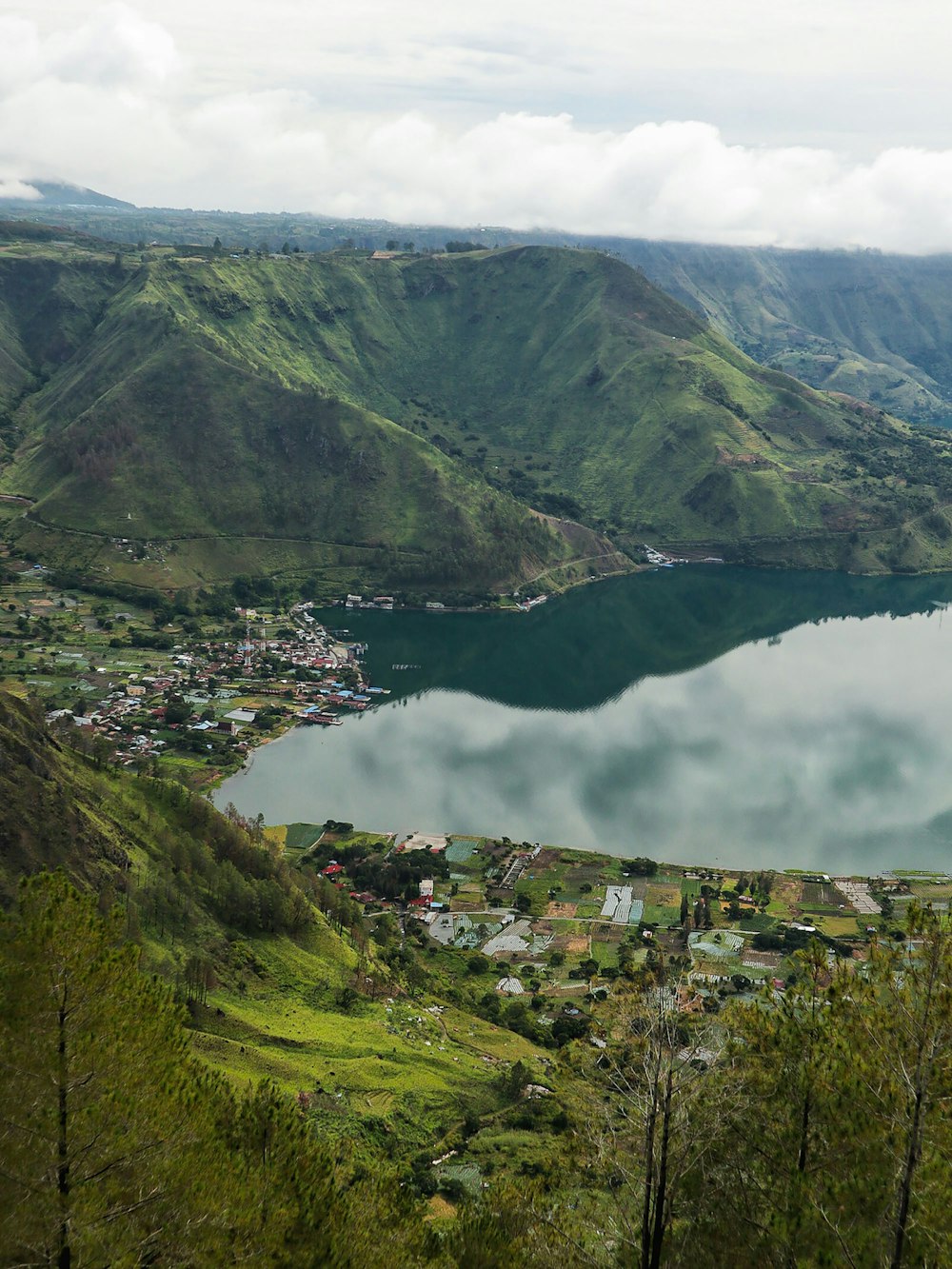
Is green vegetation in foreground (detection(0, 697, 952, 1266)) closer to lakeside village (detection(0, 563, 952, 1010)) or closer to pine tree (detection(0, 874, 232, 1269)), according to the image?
pine tree (detection(0, 874, 232, 1269))

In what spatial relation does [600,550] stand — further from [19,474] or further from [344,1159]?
[344,1159]

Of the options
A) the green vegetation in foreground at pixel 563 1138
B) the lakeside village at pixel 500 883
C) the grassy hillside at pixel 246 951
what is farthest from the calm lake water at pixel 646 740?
the green vegetation in foreground at pixel 563 1138

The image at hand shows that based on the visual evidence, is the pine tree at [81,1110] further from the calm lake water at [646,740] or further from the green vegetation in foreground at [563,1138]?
the calm lake water at [646,740]

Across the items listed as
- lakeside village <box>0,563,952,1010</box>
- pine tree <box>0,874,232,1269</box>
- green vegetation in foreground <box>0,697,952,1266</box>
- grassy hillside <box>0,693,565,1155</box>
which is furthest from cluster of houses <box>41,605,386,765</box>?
pine tree <box>0,874,232,1269</box>

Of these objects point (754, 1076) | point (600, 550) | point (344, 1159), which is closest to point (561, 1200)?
point (754, 1076)

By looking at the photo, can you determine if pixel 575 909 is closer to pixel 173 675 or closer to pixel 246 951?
pixel 246 951

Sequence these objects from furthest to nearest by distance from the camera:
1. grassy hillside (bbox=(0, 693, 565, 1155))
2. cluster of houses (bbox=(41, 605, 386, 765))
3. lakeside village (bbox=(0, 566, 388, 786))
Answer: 1. cluster of houses (bbox=(41, 605, 386, 765))
2. lakeside village (bbox=(0, 566, 388, 786))
3. grassy hillside (bbox=(0, 693, 565, 1155))
